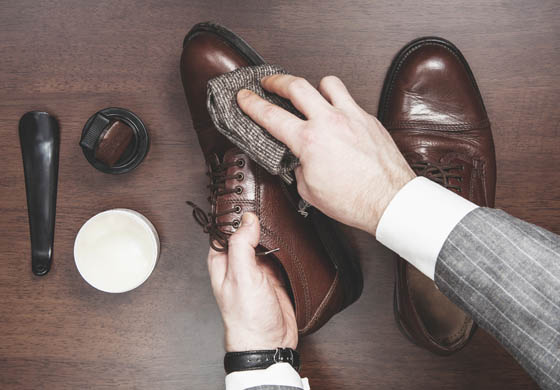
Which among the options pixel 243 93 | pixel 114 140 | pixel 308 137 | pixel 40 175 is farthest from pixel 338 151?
pixel 40 175

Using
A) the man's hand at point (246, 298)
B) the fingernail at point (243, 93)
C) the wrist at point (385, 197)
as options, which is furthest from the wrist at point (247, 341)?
the fingernail at point (243, 93)

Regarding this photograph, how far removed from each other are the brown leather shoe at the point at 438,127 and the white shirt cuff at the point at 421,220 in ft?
0.81

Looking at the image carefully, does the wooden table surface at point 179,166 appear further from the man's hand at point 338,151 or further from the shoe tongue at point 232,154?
the man's hand at point 338,151

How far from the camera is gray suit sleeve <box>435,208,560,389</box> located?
389 millimetres

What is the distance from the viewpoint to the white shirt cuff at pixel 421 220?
44cm

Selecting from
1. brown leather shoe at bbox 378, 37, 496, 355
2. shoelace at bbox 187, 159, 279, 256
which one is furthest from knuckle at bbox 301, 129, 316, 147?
brown leather shoe at bbox 378, 37, 496, 355

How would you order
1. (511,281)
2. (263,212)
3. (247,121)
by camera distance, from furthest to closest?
(263,212) → (247,121) → (511,281)

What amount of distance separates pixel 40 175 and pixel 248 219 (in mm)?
441

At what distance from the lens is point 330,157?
0.46 metres

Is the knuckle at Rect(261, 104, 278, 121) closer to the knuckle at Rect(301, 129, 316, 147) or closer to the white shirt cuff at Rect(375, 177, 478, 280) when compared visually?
the knuckle at Rect(301, 129, 316, 147)

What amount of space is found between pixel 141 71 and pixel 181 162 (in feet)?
0.63

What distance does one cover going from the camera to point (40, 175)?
716 millimetres

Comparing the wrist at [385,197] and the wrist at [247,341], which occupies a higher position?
the wrist at [385,197]

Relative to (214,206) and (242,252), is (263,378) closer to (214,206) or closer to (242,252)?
(242,252)
